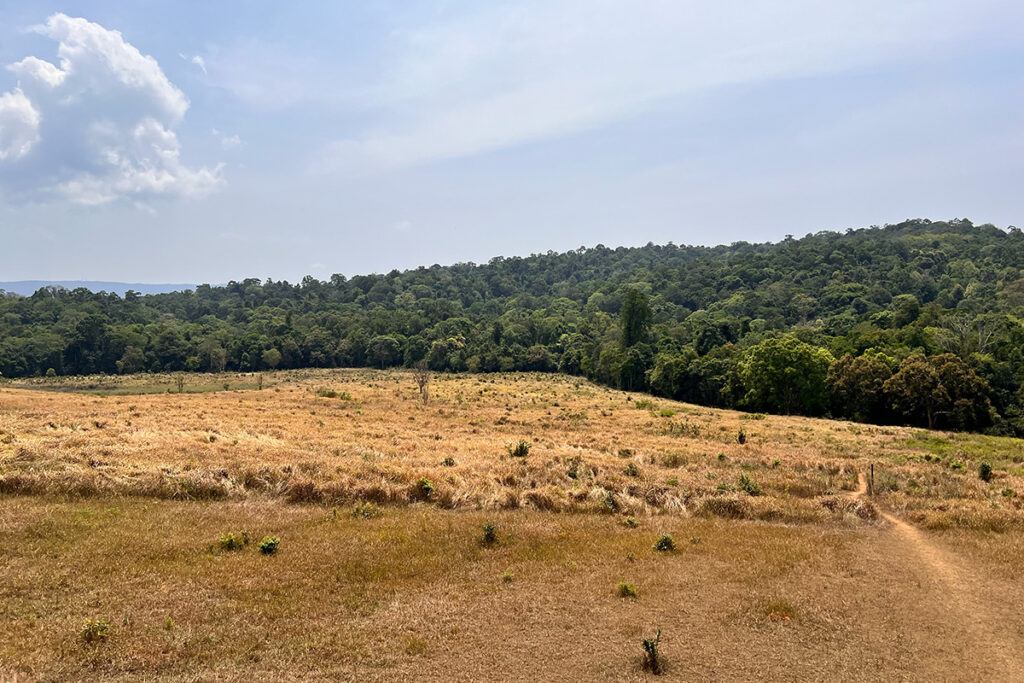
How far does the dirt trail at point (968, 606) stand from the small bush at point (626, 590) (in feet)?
21.1

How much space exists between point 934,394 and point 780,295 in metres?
112

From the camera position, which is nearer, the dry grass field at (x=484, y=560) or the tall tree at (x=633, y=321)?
the dry grass field at (x=484, y=560)

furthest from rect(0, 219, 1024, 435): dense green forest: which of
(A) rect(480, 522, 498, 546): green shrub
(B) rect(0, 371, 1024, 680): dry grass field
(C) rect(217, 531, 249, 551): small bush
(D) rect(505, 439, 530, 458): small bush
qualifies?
(C) rect(217, 531, 249, 551): small bush

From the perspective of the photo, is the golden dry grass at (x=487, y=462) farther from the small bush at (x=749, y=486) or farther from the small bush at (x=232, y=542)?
the small bush at (x=232, y=542)

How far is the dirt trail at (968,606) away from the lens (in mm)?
10734

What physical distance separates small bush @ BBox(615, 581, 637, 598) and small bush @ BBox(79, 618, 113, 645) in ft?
35.4

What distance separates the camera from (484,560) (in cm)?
1511

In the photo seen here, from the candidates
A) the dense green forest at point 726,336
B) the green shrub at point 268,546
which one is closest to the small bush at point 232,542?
the green shrub at point 268,546

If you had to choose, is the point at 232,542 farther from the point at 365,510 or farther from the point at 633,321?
the point at 633,321

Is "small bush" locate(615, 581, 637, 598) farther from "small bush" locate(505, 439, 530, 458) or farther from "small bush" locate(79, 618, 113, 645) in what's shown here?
"small bush" locate(505, 439, 530, 458)

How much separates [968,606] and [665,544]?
7142mm

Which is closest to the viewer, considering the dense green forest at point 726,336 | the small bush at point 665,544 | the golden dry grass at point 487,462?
the small bush at point 665,544

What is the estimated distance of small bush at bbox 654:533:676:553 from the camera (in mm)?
16172

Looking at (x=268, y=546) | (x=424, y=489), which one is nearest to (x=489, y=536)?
(x=424, y=489)
